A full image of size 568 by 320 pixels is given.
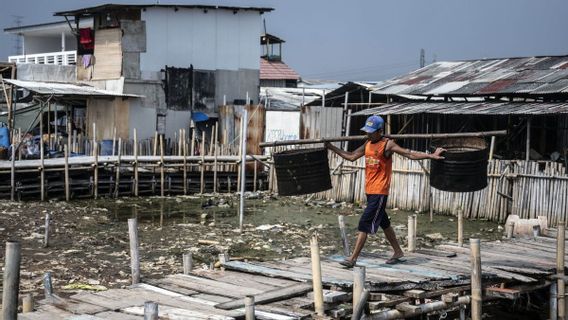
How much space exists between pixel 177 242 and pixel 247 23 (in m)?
15.6

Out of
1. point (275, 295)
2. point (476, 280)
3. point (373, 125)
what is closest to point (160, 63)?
point (373, 125)

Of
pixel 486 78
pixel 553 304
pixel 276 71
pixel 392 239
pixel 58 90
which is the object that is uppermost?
pixel 276 71

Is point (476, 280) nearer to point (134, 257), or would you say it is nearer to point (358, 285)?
point (358, 285)

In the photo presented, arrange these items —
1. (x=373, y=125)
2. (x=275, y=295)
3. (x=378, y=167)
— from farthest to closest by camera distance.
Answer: (x=378, y=167)
(x=373, y=125)
(x=275, y=295)

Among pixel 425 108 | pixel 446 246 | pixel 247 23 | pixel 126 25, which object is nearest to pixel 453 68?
pixel 425 108

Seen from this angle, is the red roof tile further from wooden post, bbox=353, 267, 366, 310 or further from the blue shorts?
wooden post, bbox=353, 267, 366, 310

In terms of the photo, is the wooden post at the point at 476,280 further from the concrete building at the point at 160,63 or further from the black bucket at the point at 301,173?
the concrete building at the point at 160,63

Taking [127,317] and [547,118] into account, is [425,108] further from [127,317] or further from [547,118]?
[127,317]

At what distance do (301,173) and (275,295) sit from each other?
227 centimetres

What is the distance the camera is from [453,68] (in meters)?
24.5

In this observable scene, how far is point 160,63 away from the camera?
27.9 meters

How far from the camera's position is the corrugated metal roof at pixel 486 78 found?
64.9ft

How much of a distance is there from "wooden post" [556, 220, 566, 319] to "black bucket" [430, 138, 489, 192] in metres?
1.13

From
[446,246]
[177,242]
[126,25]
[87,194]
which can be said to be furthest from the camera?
[126,25]
